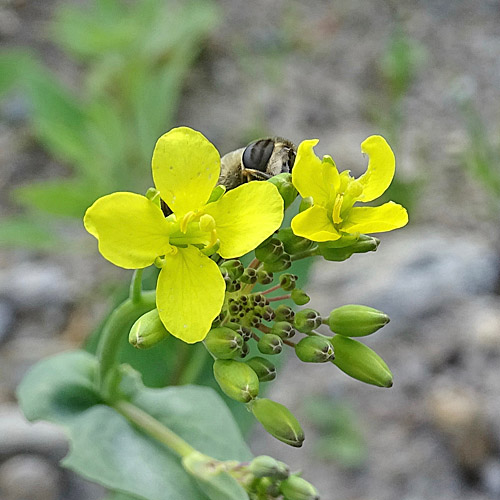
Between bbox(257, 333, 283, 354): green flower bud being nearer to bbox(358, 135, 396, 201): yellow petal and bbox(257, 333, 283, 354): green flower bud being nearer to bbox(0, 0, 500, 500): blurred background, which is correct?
bbox(358, 135, 396, 201): yellow petal

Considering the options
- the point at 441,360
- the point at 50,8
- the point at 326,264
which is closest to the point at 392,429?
Answer: the point at 441,360

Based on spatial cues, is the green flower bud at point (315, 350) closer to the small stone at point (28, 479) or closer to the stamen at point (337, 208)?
the stamen at point (337, 208)

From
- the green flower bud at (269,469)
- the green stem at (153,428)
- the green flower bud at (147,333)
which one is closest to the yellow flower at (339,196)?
the green flower bud at (147,333)

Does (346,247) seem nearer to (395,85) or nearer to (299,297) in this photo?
(299,297)

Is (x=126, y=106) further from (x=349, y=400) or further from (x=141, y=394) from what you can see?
(x=141, y=394)

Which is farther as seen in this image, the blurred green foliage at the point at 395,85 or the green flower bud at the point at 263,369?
the blurred green foliage at the point at 395,85

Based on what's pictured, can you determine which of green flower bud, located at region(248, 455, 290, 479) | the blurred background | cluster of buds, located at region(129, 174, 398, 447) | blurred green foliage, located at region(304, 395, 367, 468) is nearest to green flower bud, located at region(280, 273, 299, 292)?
cluster of buds, located at region(129, 174, 398, 447)
